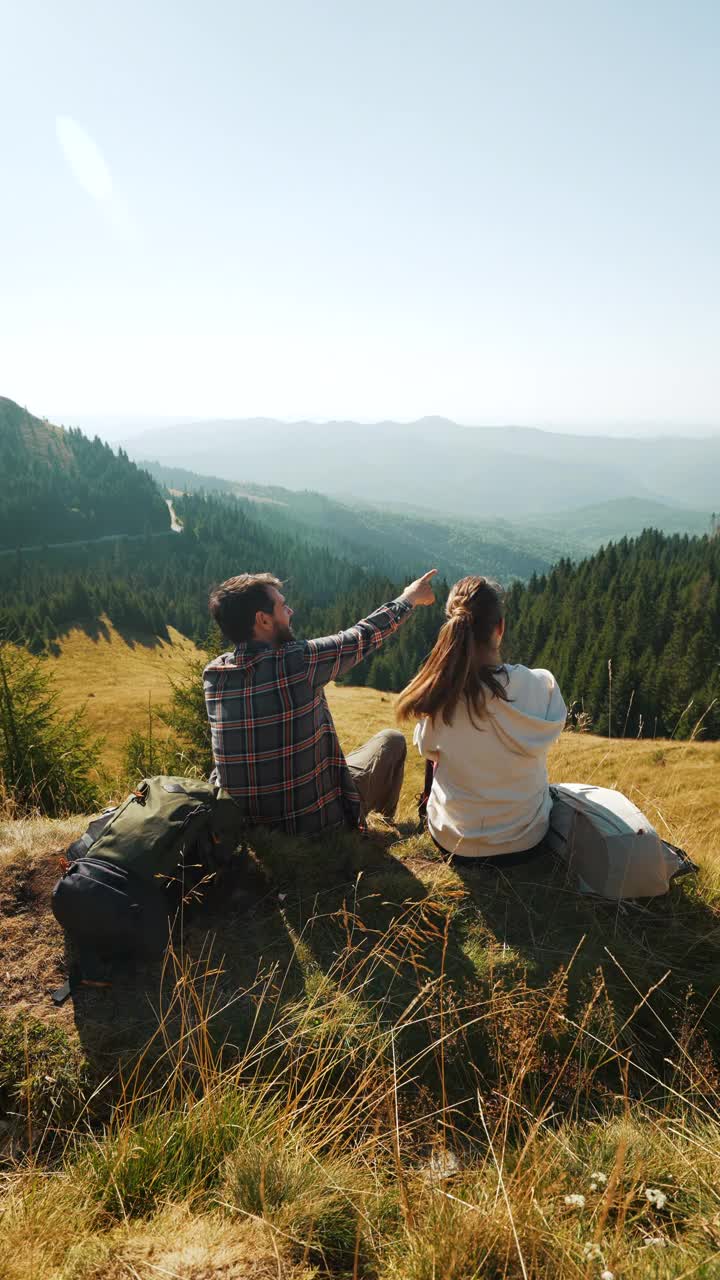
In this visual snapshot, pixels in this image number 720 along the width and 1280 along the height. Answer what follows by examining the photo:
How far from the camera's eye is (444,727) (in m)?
4.17

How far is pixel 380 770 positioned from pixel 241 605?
248 centimetres

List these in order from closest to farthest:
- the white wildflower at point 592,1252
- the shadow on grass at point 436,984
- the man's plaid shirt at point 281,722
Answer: the white wildflower at point 592,1252, the shadow on grass at point 436,984, the man's plaid shirt at point 281,722

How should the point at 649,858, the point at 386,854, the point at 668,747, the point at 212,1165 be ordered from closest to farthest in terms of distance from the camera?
1. the point at 212,1165
2. the point at 649,858
3. the point at 386,854
4. the point at 668,747

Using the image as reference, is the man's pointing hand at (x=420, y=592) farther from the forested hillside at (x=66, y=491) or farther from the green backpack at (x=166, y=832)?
the forested hillside at (x=66, y=491)

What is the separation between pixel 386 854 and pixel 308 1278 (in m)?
3.09

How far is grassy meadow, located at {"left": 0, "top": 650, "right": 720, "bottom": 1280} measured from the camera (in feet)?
6.02

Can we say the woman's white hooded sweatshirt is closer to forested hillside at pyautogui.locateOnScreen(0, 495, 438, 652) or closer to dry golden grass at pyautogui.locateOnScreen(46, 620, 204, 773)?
dry golden grass at pyautogui.locateOnScreen(46, 620, 204, 773)

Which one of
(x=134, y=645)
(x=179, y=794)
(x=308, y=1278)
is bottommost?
(x=134, y=645)

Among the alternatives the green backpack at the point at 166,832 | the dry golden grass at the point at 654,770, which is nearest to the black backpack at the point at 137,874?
the green backpack at the point at 166,832

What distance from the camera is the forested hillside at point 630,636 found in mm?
61656

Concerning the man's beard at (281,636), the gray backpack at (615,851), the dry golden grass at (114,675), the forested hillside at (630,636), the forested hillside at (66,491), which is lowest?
the dry golden grass at (114,675)

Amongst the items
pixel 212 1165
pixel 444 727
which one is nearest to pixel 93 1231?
pixel 212 1165

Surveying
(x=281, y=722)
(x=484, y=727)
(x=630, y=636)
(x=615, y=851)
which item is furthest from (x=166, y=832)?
(x=630, y=636)

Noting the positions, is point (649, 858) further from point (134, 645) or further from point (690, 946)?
point (134, 645)
